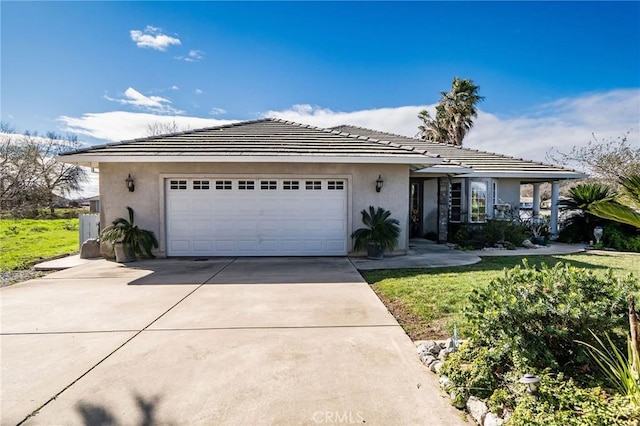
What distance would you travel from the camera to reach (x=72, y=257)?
10.3m

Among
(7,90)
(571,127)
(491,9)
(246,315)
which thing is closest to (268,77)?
(491,9)

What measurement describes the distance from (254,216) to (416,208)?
8264 mm

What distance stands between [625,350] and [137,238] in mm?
10389

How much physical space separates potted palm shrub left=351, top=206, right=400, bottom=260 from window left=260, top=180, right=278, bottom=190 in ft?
9.34

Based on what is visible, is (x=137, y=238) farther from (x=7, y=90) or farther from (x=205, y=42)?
(x=7, y=90)

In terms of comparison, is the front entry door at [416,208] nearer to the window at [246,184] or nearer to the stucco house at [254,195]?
the stucco house at [254,195]

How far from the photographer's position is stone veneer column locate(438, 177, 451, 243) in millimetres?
13281

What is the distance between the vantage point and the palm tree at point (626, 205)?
311 centimetres

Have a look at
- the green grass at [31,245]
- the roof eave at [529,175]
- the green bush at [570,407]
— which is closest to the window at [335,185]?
the roof eave at [529,175]

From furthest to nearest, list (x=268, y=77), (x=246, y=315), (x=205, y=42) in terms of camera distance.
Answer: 1. (x=268, y=77)
2. (x=205, y=42)
3. (x=246, y=315)

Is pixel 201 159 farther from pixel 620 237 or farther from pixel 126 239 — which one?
pixel 620 237

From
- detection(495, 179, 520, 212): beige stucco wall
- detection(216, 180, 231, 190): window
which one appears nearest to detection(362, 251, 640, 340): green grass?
detection(495, 179, 520, 212): beige stucco wall

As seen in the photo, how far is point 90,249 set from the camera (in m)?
10.2

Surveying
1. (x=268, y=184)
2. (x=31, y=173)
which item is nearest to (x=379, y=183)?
(x=268, y=184)
